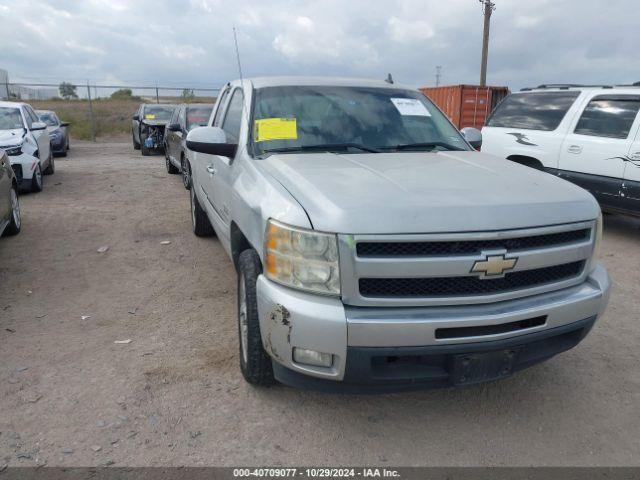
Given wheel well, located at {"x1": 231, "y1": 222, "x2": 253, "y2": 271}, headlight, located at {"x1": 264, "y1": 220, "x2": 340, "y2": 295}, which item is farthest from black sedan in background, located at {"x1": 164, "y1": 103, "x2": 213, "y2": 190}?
headlight, located at {"x1": 264, "y1": 220, "x2": 340, "y2": 295}

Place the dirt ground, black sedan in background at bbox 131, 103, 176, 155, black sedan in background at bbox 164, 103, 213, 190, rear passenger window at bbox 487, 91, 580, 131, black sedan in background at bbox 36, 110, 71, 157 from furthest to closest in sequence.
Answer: black sedan in background at bbox 131, 103, 176, 155, black sedan in background at bbox 36, 110, 71, 157, black sedan in background at bbox 164, 103, 213, 190, rear passenger window at bbox 487, 91, 580, 131, the dirt ground

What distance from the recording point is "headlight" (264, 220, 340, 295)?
7.77 feet

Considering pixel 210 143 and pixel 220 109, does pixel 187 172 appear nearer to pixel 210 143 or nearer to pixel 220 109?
pixel 220 109

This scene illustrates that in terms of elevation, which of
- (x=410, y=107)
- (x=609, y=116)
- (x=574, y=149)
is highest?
(x=410, y=107)

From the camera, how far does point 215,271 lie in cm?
527

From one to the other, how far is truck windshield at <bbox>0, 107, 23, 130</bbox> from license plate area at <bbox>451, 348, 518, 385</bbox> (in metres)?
9.60

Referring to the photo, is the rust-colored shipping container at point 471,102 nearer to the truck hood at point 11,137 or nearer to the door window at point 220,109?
the truck hood at point 11,137

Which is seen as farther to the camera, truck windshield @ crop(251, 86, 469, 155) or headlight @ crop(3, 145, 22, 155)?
headlight @ crop(3, 145, 22, 155)

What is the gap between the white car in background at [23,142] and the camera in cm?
874

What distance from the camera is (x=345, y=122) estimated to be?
12.5 feet

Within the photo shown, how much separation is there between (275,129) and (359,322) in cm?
179

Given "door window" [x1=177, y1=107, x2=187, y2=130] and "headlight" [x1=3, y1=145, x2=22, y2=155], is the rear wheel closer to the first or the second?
"headlight" [x1=3, y1=145, x2=22, y2=155]

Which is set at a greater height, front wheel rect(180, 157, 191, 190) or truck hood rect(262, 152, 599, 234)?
truck hood rect(262, 152, 599, 234)

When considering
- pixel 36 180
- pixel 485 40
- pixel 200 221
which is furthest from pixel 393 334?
pixel 485 40
